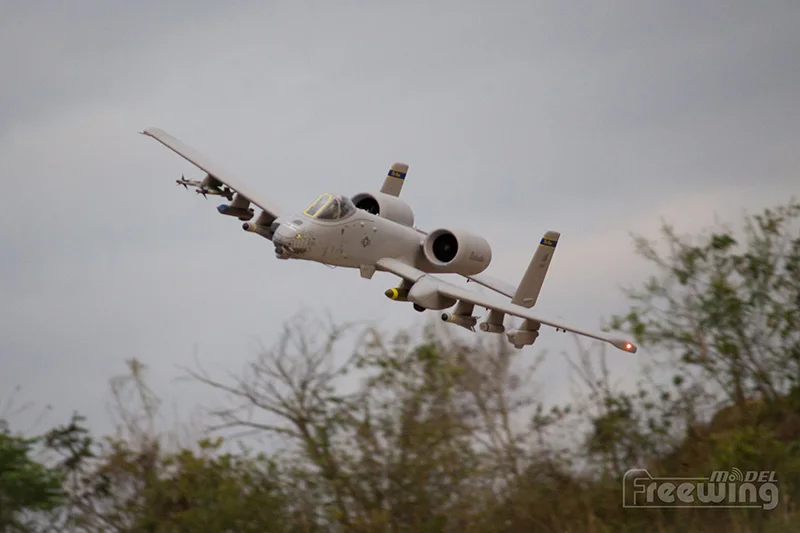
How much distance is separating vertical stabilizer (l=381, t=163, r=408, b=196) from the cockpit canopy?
2.80 metres

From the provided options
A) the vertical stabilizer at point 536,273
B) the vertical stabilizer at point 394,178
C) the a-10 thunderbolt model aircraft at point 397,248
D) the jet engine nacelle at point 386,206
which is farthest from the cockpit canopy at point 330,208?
the vertical stabilizer at point 536,273

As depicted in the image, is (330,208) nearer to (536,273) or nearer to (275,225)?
(275,225)

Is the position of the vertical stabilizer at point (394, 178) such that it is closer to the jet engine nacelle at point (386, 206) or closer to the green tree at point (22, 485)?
the jet engine nacelle at point (386, 206)

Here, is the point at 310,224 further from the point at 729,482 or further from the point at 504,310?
the point at 729,482

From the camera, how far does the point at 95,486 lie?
102ft

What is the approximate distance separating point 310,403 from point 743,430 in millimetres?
12624

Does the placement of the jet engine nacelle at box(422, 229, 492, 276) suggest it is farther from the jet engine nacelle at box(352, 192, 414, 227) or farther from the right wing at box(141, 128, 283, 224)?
the right wing at box(141, 128, 283, 224)

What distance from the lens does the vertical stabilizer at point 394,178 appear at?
25391mm

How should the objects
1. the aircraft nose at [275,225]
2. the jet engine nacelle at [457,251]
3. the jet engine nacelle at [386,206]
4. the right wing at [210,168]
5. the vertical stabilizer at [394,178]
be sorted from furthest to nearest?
the vertical stabilizer at [394,178]
the jet engine nacelle at [386,206]
the right wing at [210,168]
the jet engine nacelle at [457,251]
the aircraft nose at [275,225]

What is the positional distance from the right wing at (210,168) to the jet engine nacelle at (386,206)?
200 centimetres

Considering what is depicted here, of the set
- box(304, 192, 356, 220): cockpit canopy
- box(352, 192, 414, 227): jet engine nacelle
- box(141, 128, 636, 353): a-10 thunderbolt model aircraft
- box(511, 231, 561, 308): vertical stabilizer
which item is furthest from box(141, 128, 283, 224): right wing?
box(511, 231, 561, 308): vertical stabilizer

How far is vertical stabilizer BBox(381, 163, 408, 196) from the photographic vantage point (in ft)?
83.3

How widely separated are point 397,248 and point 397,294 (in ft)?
3.73

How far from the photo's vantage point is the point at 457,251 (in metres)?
23.2
